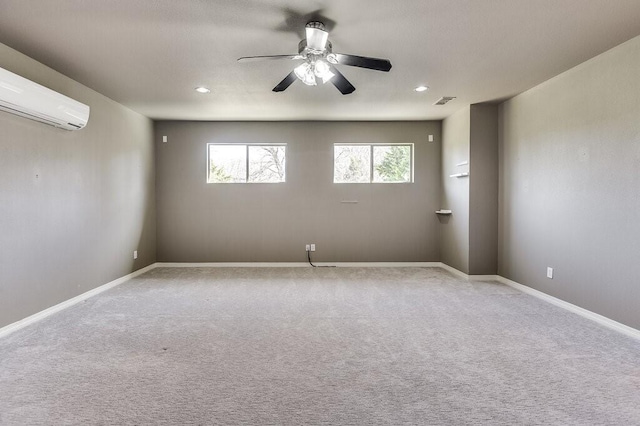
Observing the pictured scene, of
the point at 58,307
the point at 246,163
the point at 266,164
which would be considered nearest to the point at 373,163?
the point at 266,164

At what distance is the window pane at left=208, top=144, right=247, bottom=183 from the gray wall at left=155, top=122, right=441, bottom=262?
0.50 ft

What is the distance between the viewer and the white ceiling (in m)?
2.52

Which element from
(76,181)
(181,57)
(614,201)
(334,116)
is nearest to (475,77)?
(614,201)

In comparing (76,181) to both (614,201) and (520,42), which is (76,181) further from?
(614,201)

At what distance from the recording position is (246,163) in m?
6.34

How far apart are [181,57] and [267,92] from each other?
1326 mm

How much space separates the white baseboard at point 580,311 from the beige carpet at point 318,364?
126 millimetres

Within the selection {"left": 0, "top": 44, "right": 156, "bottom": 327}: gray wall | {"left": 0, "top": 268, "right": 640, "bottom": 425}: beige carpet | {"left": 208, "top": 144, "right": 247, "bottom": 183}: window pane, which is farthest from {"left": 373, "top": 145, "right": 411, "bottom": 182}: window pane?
{"left": 0, "top": 44, "right": 156, "bottom": 327}: gray wall

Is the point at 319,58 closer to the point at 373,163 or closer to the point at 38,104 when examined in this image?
the point at 38,104

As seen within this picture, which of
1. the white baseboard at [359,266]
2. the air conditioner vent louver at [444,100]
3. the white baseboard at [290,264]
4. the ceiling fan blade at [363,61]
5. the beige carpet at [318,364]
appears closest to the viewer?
the beige carpet at [318,364]

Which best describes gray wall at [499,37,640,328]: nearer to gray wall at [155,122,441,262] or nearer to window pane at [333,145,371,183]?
gray wall at [155,122,441,262]

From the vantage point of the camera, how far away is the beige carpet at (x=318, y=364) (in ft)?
6.18

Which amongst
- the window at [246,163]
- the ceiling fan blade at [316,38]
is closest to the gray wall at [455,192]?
the window at [246,163]

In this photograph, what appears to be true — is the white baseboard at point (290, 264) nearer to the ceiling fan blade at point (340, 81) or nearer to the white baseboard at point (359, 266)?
the white baseboard at point (359, 266)
